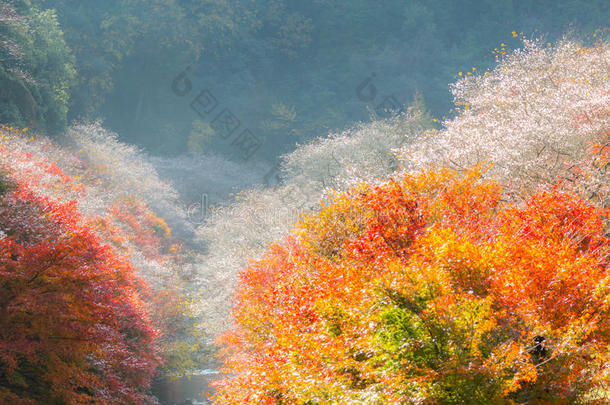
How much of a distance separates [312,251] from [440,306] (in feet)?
28.8

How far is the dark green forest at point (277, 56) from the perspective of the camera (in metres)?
54.1

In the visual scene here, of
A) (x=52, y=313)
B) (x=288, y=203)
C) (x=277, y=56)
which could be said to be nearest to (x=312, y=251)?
(x=52, y=313)

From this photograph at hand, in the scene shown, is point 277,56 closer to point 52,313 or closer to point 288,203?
point 288,203

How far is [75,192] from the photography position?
23312mm

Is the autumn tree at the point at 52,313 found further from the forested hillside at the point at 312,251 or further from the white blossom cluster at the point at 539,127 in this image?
the white blossom cluster at the point at 539,127

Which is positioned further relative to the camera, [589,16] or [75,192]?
[589,16]

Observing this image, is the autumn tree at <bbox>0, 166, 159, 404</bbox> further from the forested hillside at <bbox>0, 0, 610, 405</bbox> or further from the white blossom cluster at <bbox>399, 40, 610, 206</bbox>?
the white blossom cluster at <bbox>399, 40, 610, 206</bbox>

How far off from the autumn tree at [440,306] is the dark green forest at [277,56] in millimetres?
42342

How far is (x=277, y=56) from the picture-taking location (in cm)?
6372

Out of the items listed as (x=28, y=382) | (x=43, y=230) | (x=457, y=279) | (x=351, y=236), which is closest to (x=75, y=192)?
(x=43, y=230)

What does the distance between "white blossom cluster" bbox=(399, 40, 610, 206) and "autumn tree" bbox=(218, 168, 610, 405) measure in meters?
1.37

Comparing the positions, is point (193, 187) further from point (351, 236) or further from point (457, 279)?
point (457, 279)

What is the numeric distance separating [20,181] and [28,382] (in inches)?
282

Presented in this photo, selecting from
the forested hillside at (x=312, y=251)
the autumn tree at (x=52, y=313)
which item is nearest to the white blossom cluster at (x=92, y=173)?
the forested hillside at (x=312, y=251)
